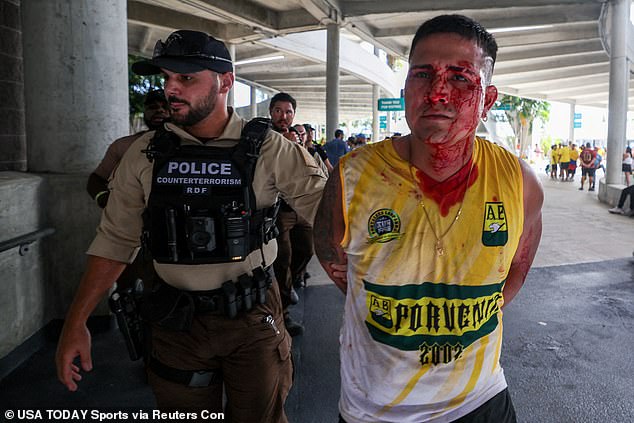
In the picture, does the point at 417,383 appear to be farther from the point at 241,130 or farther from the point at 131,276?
the point at 131,276

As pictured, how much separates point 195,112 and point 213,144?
0.50 ft

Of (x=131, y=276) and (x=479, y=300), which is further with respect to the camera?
(x=131, y=276)

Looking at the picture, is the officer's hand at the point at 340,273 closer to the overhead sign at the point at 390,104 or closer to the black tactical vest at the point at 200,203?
the black tactical vest at the point at 200,203

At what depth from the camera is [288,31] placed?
15789 millimetres

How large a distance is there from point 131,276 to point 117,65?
1.91 m

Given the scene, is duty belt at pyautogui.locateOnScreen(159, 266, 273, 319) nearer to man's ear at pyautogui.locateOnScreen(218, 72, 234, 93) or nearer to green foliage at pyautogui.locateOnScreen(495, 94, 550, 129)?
man's ear at pyautogui.locateOnScreen(218, 72, 234, 93)

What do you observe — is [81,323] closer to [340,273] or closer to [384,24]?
[340,273]

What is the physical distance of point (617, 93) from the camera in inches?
574

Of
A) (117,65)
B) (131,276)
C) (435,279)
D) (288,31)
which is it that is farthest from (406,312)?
(288,31)

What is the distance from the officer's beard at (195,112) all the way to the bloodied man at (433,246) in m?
0.84

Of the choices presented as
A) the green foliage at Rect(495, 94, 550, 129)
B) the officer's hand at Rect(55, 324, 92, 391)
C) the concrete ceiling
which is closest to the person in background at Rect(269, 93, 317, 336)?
the officer's hand at Rect(55, 324, 92, 391)

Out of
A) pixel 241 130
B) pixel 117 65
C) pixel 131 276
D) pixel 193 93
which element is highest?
pixel 117 65

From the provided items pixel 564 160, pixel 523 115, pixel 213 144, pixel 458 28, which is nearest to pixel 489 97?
pixel 458 28

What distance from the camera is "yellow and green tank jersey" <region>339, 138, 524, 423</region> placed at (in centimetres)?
154
